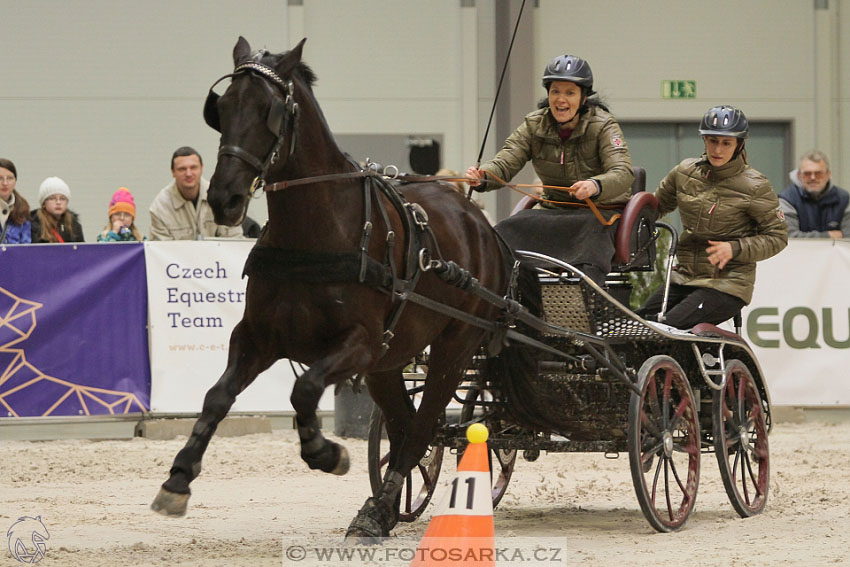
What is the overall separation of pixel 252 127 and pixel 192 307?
5.04 metres

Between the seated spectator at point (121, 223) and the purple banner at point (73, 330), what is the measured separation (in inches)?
25.5

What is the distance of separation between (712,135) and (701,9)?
9634mm

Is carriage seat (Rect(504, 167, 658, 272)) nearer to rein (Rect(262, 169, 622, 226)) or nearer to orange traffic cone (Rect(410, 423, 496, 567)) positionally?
rein (Rect(262, 169, 622, 226))

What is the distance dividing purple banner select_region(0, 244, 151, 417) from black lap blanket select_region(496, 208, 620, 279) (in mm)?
3984

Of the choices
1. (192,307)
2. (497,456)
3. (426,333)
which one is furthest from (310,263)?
(192,307)

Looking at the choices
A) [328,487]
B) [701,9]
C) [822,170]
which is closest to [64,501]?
[328,487]

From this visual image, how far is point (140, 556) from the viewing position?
5105 mm

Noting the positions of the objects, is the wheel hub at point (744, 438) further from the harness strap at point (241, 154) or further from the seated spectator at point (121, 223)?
the seated spectator at point (121, 223)

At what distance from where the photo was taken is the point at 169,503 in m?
4.62

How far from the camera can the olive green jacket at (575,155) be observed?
611 centimetres

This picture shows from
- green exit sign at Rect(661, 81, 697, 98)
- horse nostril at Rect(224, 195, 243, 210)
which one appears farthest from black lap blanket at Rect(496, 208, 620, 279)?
green exit sign at Rect(661, 81, 697, 98)

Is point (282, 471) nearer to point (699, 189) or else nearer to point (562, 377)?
point (562, 377)

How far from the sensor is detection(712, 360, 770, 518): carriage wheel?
634 cm

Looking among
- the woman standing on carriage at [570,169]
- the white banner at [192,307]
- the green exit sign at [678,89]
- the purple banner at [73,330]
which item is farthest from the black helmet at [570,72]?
the green exit sign at [678,89]
